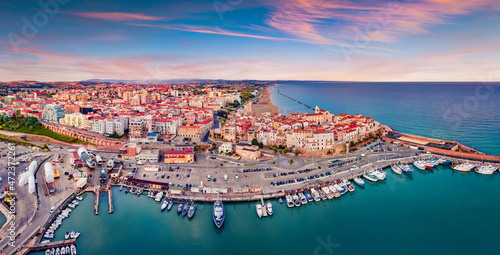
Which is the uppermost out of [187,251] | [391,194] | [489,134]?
[489,134]

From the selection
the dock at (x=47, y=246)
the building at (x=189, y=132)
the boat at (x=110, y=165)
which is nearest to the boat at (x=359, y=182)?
the building at (x=189, y=132)

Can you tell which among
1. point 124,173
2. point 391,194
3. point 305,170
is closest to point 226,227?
point 305,170

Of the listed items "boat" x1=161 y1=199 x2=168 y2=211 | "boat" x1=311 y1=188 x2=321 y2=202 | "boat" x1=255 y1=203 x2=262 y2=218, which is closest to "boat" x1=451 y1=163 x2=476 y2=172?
"boat" x1=311 y1=188 x2=321 y2=202

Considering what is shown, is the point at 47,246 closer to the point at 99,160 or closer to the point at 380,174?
the point at 99,160

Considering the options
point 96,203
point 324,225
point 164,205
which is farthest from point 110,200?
point 324,225

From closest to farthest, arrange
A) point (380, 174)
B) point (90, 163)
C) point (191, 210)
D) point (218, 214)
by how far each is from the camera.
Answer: point (218, 214) < point (191, 210) < point (380, 174) < point (90, 163)

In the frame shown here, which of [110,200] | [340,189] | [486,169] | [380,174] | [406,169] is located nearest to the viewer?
[110,200]

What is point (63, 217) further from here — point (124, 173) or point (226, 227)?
point (226, 227)
